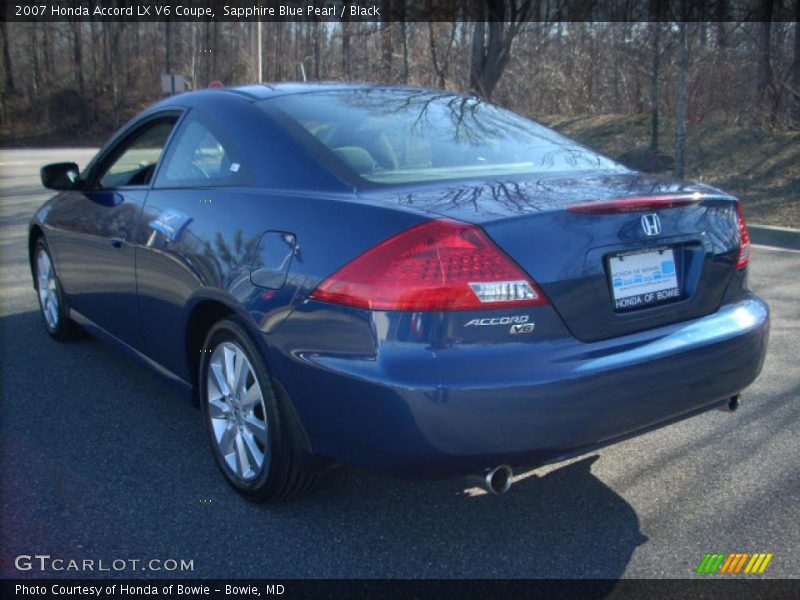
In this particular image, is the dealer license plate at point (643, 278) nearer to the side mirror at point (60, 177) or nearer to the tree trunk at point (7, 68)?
the side mirror at point (60, 177)

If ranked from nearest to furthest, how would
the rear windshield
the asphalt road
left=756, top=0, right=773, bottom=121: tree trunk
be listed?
1. the asphalt road
2. the rear windshield
3. left=756, top=0, right=773, bottom=121: tree trunk

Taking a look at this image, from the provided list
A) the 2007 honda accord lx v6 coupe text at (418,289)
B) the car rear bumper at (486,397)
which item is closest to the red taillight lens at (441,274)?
the 2007 honda accord lx v6 coupe text at (418,289)

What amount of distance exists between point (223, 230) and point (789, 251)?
7.15 m

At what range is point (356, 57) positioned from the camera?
3061 centimetres

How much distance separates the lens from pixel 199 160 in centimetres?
362

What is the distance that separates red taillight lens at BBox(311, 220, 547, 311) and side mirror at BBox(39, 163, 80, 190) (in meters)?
2.78

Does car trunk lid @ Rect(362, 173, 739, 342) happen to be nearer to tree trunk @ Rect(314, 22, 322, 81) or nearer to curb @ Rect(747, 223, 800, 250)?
curb @ Rect(747, 223, 800, 250)

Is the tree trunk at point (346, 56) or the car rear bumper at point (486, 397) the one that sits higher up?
the tree trunk at point (346, 56)

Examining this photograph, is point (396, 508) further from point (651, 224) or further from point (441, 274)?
point (651, 224)

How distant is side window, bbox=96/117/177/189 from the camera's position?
165 inches

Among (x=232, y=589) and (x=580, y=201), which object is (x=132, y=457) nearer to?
(x=232, y=589)

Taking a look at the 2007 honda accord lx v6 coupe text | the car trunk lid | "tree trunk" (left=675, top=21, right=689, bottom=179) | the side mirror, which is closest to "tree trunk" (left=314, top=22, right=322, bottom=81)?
"tree trunk" (left=675, top=21, right=689, bottom=179)

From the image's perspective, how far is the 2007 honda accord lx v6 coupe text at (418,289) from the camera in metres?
2.44

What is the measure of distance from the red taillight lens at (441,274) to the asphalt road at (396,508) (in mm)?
939
